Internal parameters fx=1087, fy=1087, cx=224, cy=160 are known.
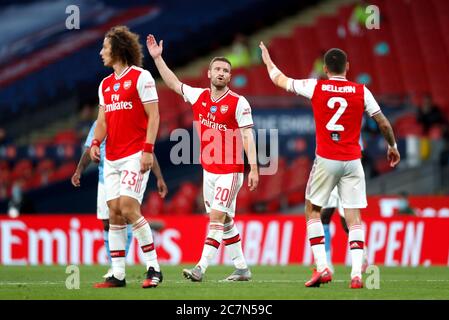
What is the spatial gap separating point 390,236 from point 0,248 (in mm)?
6999

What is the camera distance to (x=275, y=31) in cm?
3228

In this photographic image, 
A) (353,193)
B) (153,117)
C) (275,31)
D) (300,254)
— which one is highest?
(275,31)

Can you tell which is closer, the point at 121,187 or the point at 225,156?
the point at 121,187

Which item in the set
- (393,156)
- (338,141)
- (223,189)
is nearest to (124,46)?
(223,189)

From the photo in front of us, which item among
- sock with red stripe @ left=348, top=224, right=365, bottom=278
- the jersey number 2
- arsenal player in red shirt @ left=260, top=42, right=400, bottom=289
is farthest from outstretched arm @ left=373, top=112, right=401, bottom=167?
sock with red stripe @ left=348, top=224, right=365, bottom=278

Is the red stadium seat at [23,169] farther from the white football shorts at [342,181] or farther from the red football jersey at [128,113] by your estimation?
the white football shorts at [342,181]

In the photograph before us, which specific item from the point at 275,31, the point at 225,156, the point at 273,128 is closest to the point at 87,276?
the point at 225,156

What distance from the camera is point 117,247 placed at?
11.0 metres

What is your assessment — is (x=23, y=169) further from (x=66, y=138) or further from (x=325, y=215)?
(x=325, y=215)

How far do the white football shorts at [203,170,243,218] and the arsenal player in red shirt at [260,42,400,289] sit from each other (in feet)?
3.26

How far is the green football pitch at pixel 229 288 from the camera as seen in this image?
33.2 feet

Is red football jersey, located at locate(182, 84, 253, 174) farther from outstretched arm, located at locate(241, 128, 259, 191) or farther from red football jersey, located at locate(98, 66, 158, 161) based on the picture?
red football jersey, located at locate(98, 66, 158, 161)

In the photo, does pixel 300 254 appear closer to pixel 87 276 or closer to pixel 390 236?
pixel 390 236

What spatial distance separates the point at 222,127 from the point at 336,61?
5.33ft
